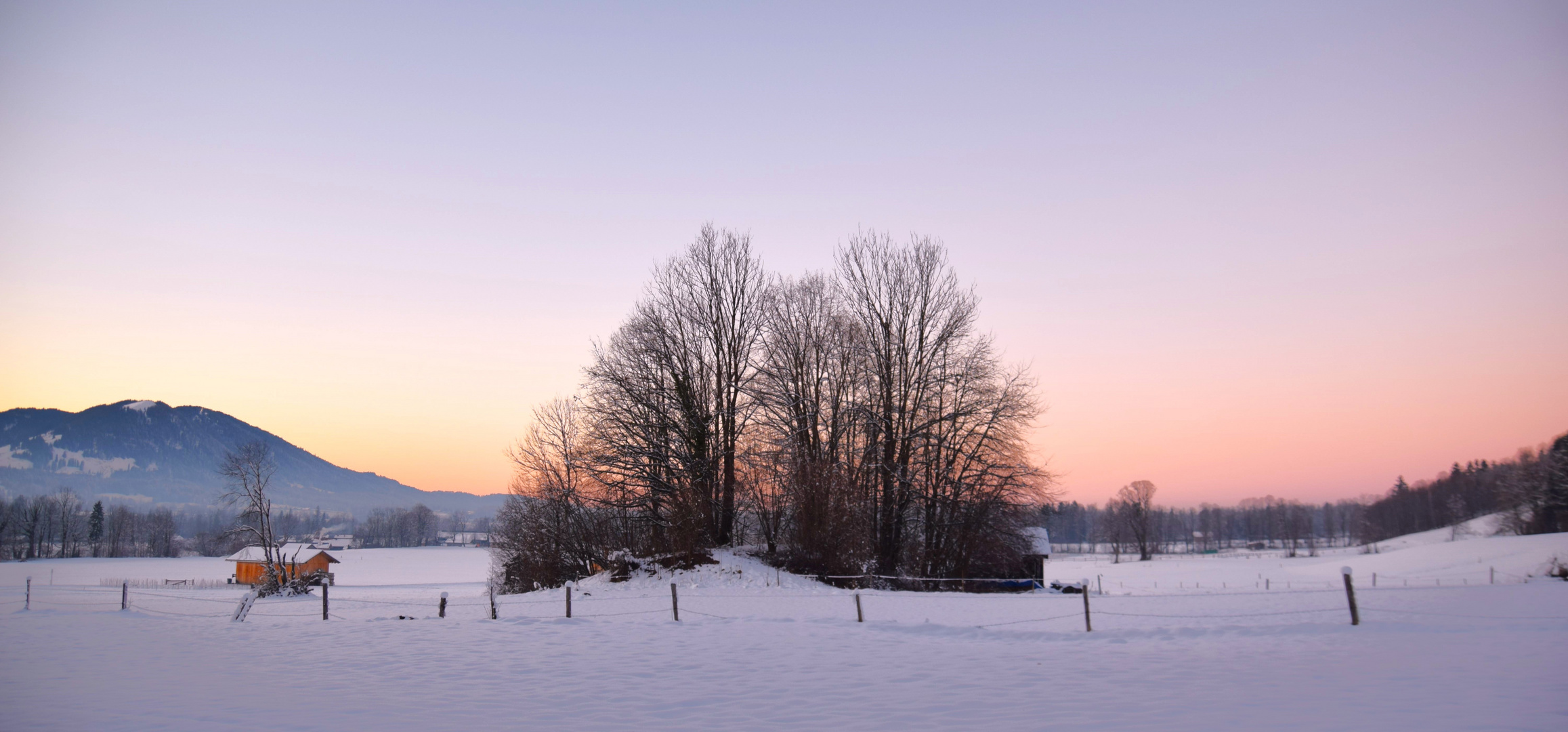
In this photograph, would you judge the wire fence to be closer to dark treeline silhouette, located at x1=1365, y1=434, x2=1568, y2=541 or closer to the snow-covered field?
the snow-covered field

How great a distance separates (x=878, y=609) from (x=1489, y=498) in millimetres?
135146

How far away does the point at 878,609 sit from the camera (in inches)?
861

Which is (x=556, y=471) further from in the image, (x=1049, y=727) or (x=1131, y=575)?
(x=1131, y=575)

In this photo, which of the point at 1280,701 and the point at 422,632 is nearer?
the point at 1280,701

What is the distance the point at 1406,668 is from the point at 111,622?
27409 millimetres

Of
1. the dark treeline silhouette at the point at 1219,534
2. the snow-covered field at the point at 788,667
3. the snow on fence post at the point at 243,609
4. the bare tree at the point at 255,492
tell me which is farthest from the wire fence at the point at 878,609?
the dark treeline silhouette at the point at 1219,534

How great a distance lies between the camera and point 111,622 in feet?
63.9

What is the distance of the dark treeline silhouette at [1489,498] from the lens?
206ft

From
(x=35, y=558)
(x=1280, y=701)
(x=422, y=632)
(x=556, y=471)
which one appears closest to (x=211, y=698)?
(x=422, y=632)

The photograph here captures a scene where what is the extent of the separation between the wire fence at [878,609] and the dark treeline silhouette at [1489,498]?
48.9 meters

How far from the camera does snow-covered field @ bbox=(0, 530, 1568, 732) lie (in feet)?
27.6

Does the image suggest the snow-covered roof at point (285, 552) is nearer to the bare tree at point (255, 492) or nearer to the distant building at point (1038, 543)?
the bare tree at point (255, 492)

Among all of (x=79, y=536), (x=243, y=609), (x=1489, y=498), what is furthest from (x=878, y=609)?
(x=79, y=536)

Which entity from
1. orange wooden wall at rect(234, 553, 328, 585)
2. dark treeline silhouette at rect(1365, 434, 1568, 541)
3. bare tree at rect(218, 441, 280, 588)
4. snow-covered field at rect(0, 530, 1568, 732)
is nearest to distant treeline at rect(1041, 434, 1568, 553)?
dark treeline silhouette at rect(1365, 434, 1568, 541)
